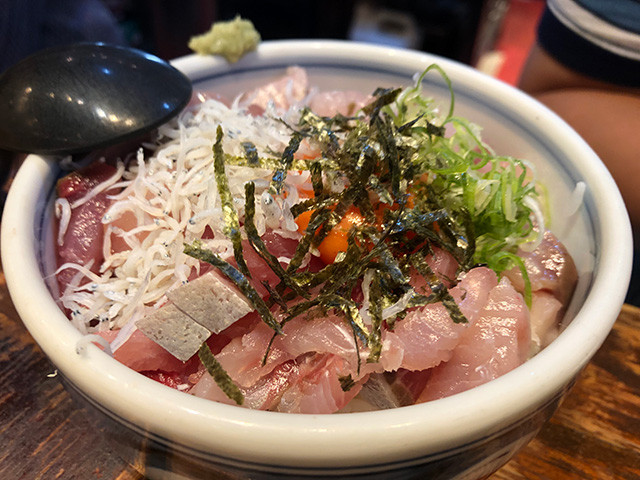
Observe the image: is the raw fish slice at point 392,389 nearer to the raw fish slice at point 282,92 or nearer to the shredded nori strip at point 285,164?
the shredded nori strip at point 285,164

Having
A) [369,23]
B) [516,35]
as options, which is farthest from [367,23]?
[516,35]

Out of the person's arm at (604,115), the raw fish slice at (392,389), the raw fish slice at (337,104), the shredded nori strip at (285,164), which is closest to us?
the raw fish slice at (392,389)

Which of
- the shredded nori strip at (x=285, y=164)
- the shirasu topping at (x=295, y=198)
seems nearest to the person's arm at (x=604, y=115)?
the shirasu topping at (x=295, y=198)

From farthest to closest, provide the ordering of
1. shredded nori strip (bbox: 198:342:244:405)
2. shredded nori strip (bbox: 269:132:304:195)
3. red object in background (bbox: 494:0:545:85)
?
1. red object in background (bbox: 494:0:545:85)
2. shredded nori strip (bbox: 269:132:304:195)
3. shredded nori strip (bbox: 198:342:244:405)

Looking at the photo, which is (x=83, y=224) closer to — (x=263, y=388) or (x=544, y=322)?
(x=263, y=388)

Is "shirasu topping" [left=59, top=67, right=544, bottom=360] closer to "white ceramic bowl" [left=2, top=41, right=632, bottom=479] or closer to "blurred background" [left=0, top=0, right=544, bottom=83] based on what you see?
"white ceramic bowl" [left=2, top=41, right=632, bottom=479]

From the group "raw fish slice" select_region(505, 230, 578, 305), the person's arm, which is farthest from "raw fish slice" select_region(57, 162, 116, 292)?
the person's arm

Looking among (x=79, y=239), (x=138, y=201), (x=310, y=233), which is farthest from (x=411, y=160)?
(x=79, y=239)
